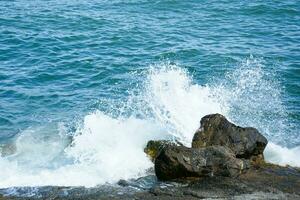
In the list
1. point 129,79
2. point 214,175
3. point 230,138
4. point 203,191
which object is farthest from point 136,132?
point 129,79

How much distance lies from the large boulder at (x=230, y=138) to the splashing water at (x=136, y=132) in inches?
38.0

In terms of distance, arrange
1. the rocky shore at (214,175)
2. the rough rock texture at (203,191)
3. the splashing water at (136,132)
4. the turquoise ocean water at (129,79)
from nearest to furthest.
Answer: the rough rock texture at (203,191) → the rocky shore at (214,175) → the splashing water at (136,132) → the turquoise ocean water at (129,79)

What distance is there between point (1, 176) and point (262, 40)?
15.5 m

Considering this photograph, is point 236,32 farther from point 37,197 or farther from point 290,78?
point 37,197

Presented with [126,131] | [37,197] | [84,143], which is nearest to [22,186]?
[37,197]

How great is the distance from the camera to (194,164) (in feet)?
39.7

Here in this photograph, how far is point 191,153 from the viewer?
1231 centimetres

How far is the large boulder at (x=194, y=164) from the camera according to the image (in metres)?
12.1

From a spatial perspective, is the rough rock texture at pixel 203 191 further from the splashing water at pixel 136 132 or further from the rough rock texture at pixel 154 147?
the rough rock texture at pixel 154 147

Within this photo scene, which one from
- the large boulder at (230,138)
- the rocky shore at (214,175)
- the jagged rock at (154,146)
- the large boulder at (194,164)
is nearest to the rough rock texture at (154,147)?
the jagged rock at (154,146)

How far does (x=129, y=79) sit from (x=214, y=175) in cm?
948

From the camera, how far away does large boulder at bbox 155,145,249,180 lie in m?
12.1

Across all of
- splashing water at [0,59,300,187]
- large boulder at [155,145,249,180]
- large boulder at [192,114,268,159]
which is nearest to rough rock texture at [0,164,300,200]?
large boulder at [155,145,249,180]

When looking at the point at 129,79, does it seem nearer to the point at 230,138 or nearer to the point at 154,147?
the point at 154,147
